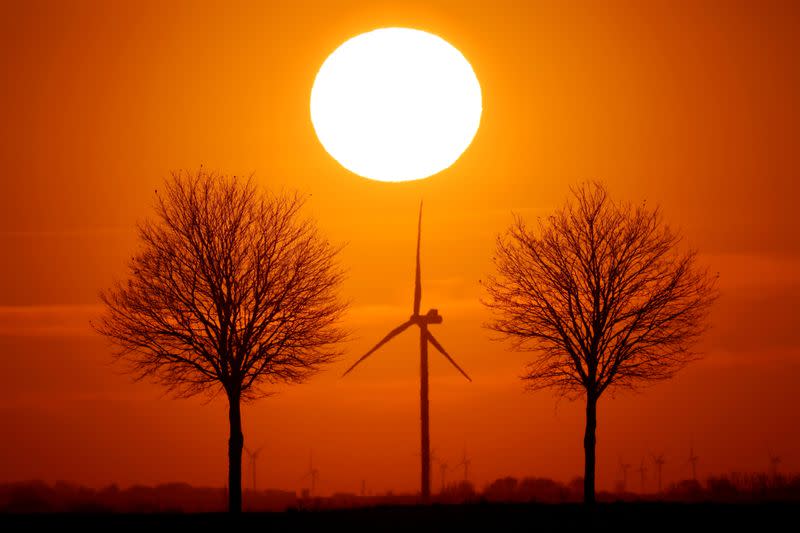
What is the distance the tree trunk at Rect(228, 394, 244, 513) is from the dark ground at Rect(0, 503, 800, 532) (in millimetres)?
2419

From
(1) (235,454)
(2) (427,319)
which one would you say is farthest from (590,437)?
(2) (427,319)

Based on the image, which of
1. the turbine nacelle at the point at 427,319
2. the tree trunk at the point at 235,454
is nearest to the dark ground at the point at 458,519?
the tree trunk at the point at 235,454

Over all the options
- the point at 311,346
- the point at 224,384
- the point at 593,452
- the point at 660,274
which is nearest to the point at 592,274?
the point at 660,274

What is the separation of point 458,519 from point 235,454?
10.2 metres

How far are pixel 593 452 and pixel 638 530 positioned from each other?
9.10 meters

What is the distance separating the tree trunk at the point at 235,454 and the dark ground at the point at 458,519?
95.3 inches

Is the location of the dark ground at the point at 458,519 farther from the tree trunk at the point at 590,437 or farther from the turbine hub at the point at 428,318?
the turbine hub at the point at 428,318

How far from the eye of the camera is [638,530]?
4247 cm

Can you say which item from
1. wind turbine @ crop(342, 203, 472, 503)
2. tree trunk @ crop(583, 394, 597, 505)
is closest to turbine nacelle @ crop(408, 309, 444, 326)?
wind turbine @ crop(342, 203, 472, 503)

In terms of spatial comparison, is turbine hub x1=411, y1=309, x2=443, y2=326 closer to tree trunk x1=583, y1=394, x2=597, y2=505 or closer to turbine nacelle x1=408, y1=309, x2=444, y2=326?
turbine nacelle x1=408, y1=309, x2=444, y2=326

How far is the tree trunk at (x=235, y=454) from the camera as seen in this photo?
1900 inches

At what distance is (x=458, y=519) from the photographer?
4397 cm

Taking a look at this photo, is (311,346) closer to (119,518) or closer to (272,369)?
(272,369)

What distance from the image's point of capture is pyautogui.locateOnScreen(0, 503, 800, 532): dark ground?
42.9 meters
